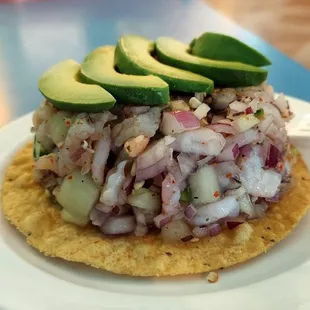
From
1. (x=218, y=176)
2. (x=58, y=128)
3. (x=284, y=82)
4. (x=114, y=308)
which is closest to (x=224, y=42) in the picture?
(x=218, y=176)

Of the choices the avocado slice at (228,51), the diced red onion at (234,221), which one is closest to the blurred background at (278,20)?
the avocado slice at (228,51)

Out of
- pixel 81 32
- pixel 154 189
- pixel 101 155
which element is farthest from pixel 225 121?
pixel 81 32

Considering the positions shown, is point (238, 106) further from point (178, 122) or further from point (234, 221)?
→ point (234, 221)

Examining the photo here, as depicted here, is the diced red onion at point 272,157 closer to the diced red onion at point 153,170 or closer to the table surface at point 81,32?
the diced red onion at point 153,170

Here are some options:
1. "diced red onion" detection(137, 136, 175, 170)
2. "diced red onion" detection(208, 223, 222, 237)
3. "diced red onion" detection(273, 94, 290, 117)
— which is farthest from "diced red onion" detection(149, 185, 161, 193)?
"diced red onion" detection(273, 94, 290, 117)

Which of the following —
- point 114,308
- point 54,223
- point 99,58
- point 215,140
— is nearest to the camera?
point 114,308

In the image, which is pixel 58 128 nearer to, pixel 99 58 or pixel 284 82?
pixel 99 58
